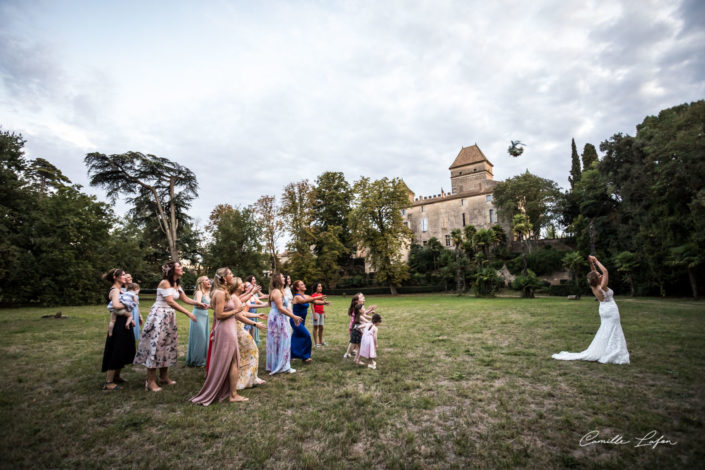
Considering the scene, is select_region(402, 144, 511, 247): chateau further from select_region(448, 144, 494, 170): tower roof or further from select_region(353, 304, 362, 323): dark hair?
select_region(353, 304, 362, 323): dark hair

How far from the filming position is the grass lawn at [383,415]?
3.36m

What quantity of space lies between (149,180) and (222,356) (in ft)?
113

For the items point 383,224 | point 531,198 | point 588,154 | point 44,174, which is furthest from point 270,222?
point 588,154

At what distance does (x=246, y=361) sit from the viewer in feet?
18.8

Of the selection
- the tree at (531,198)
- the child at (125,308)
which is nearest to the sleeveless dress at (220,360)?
the child at (125,308)

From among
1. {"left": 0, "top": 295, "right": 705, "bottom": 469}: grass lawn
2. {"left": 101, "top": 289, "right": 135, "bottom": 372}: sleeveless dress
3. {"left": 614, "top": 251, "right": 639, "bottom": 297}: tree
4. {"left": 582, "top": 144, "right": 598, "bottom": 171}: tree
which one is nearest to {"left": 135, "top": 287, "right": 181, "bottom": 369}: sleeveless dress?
{"left": 101, "top": 289, "right": 135, "bottom": 372}: sleeveless dress

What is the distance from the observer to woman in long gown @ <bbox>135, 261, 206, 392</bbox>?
5457mm

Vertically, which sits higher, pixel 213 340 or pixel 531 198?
pixel 531 198

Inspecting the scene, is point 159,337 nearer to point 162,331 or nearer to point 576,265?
point 162,331

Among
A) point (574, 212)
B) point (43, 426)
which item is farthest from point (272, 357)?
point (574, 212)

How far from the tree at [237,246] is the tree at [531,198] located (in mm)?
37213

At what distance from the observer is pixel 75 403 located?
4.92m

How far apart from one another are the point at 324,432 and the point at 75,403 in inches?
162

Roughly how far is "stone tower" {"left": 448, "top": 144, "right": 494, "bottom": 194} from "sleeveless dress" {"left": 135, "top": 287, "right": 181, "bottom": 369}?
61.2m
